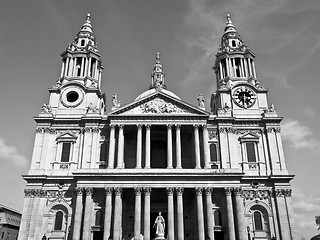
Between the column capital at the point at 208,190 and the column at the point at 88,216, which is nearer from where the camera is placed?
the column at the point at 88,216

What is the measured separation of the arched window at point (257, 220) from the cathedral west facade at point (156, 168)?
0.11 m

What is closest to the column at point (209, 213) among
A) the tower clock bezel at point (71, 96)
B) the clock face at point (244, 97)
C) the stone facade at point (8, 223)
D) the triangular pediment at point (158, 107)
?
the triangular pediment at point (158, 107)

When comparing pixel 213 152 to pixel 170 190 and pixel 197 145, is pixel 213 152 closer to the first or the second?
pixel 197 145

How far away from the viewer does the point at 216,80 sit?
4800cm

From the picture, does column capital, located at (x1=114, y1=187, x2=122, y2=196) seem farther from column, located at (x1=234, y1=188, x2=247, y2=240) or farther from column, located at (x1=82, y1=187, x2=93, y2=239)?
column, located at (x1=234, y1=188, x2=247, y2=240)

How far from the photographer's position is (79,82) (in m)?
43.3

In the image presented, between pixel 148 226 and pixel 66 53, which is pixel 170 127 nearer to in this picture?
pixel 148 226

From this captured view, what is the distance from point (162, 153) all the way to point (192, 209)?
7815 millimetres

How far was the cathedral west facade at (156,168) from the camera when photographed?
3406cm

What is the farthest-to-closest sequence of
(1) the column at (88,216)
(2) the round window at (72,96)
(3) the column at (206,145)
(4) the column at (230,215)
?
(2) the round window at (72,96) < (3) the column at (206,145) < (1) the column at (88,216) < (4) the column at (230,215)

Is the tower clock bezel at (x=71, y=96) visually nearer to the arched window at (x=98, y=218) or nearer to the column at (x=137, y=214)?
the arched window at (x=98, y=218)

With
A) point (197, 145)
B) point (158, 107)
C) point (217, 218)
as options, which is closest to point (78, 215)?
point (217, 218)

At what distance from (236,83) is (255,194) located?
1482cm

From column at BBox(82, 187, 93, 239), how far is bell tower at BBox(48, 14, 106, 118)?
413 inches
